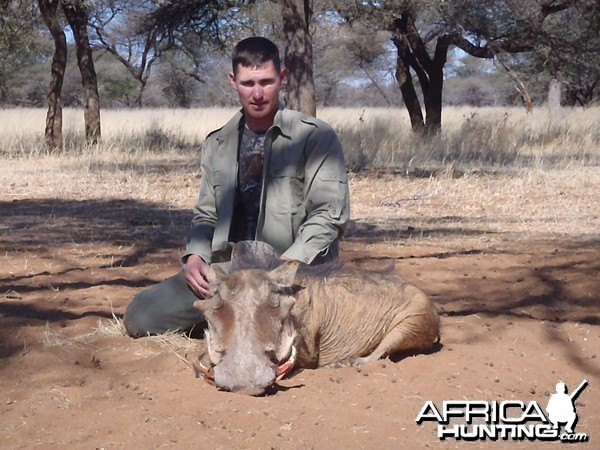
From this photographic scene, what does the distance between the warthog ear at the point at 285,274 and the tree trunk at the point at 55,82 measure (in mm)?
12169

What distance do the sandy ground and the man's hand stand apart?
0.36 metres

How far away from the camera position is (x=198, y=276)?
3842mm

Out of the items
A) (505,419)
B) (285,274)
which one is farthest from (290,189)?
(505,419)

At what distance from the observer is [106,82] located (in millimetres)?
46562

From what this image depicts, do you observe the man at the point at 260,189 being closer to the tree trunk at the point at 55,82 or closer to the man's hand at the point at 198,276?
the man's hand at the point at 198,276

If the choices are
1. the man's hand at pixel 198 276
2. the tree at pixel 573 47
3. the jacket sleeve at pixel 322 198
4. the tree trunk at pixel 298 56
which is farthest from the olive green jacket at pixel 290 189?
the tree at pixel 573 47

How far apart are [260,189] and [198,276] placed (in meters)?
0.71

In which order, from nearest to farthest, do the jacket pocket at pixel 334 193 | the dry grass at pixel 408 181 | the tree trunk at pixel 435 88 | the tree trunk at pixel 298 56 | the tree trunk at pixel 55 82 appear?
the jacket pocket at pixel 334 193
the dry grass at pixel 408 181
the tree trunk at pixel 298 56
the tree trunk at pixel 55 82
the tree trunk at pixel 435 88

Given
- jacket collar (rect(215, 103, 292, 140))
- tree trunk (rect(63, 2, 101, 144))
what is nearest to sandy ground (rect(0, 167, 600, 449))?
jacket collar (rect(215, 103, 292, 140))

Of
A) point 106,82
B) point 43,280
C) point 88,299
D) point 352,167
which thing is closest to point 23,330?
point 88,299

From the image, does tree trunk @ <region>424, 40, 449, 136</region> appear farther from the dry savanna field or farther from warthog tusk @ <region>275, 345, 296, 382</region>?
warthog tusk @ <region>275, 345, 296, 382</region>

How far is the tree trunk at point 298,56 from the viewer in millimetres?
12414

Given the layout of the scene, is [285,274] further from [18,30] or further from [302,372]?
[18,30]

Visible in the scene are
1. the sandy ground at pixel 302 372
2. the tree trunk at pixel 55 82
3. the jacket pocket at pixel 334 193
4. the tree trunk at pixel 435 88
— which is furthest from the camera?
the tree trunk at pixel 435 88
